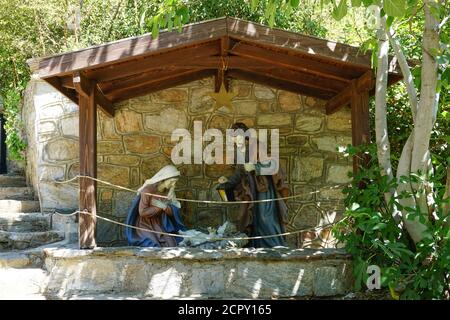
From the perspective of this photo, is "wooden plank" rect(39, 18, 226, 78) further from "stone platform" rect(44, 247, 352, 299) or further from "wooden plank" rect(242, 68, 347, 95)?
"stone platform" rect(44, 247, 352, 299)

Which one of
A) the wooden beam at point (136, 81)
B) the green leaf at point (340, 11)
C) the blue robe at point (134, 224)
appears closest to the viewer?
the green leaf at point (340, 11)

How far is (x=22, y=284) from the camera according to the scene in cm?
523

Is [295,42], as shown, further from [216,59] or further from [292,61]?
[216,59]

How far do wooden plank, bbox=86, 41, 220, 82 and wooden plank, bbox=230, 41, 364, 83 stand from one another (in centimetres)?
30

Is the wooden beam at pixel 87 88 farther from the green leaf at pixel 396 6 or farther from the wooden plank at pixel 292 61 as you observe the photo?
the green leaf at pixel 396 6

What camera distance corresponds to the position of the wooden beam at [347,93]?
217 inches

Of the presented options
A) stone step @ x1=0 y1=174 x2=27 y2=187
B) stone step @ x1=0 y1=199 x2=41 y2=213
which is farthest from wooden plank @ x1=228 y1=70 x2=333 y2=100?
stone step @ x1=0 y1=174 x2=27 y2=187

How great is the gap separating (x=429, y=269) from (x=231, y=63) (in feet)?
9.33

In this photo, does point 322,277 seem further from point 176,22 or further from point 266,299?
point 176,22

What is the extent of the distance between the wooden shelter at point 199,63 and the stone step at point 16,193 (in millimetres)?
2190

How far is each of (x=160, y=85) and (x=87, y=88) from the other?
4.94 feet

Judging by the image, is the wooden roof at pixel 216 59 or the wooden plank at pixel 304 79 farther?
the wooden plank at pixel 304 79

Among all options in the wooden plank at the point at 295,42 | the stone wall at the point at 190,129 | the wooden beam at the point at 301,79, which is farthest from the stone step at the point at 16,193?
the wooden plank at the point at 295,42

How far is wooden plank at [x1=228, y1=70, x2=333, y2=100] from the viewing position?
680 cm
